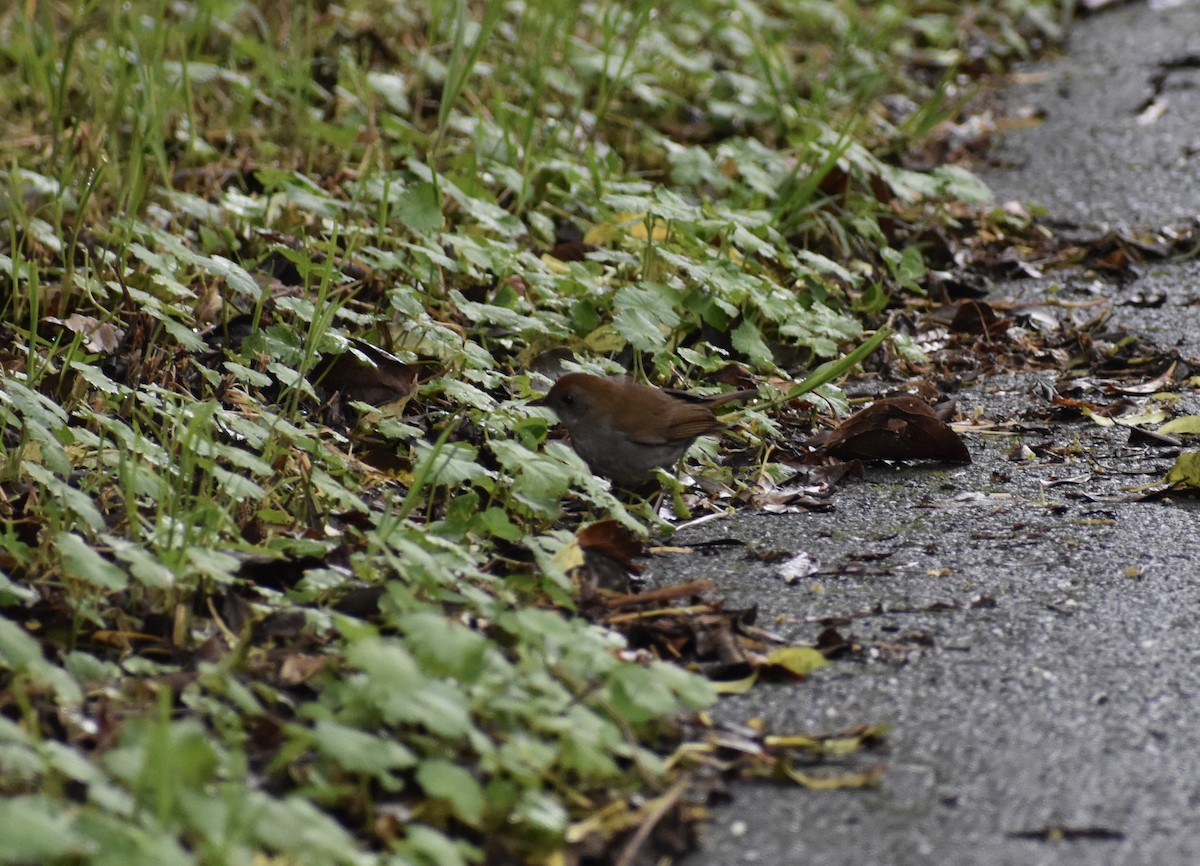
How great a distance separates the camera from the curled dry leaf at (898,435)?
148 inches

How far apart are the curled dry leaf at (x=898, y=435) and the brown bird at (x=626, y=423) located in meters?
0.41

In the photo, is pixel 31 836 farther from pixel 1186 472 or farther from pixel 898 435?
pixel 1186 472

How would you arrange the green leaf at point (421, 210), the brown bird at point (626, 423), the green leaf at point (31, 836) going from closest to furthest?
the green leaf at point (31, 836), the brown bird at point (626, 423), the green leaf at point (421, 210)

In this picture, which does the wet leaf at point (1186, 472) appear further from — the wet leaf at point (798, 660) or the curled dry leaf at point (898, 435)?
the wet leaf at point (798, 660)

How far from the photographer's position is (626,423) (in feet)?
11.1

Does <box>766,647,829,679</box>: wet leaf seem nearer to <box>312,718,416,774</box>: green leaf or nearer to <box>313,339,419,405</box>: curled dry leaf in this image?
<box>312,718,416,774</box>: green leaf

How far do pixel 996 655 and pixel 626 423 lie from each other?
1.05m

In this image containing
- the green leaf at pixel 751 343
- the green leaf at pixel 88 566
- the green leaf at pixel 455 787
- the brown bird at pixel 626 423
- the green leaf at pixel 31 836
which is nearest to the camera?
the green leaf at pixel 31 836

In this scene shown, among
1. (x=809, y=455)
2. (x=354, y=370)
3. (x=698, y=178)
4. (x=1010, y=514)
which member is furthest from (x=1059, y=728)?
(x=698, y=178)

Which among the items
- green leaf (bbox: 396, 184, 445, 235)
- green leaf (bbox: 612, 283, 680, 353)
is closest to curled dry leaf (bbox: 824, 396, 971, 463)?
green leaf (bbox: 612, 283, 680, 353)

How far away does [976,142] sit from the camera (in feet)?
22.1

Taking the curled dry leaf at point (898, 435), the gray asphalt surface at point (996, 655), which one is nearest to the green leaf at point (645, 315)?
the curled dry leaf at point (898, 435)

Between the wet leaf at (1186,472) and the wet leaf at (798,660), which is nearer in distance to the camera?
the wet leaf at (798,660)

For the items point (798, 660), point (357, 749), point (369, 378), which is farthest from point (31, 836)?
point (369, 378)
